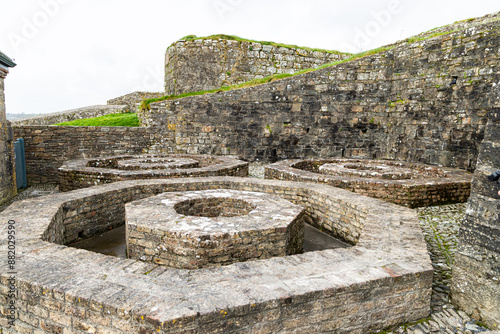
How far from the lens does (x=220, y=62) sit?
1509cm

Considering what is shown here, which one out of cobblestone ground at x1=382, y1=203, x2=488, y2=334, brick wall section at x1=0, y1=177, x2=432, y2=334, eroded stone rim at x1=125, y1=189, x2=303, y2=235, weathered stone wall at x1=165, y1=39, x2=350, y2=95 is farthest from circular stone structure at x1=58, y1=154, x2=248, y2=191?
weathered stone wall at x1=165, y1=39, x2=350, y2=95

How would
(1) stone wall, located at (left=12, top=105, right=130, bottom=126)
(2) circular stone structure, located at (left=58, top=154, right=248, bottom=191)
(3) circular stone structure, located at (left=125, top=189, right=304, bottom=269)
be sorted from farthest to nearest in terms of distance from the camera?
(1) stone wall, located at (left=12, top=105, right=130, bottom=126) < (2) circular stone structure, located at (left=58, top=154, right=248, bottom=191) < (3) circular stone structure, located at (left=125, top=189, right=304, bottom=269)

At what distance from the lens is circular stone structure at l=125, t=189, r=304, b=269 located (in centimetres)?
382

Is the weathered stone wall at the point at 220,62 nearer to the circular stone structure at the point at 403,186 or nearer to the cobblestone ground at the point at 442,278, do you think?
the circular stone structure at the point at 403,186

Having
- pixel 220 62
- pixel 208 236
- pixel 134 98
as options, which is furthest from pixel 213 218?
pixel 134 98

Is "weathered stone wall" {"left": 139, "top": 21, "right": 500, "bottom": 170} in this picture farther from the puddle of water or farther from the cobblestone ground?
the puddle of water

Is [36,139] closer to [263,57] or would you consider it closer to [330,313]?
[263,57]

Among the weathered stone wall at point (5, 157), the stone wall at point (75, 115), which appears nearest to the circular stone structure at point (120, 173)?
the weathered stone wall at point (5, 157)

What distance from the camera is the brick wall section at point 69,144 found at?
1088 centimetres

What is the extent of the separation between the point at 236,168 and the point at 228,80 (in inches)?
305

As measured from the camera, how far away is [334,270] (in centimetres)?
295

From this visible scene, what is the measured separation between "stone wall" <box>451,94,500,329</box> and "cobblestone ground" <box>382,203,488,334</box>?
0.16 meters

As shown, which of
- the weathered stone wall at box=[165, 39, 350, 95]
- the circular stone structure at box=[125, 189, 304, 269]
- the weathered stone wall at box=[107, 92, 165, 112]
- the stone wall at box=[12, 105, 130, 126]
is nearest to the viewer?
the circular stone structure at box=[125, 189, 304, 269]

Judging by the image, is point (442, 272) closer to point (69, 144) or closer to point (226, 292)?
point (226, 292)
